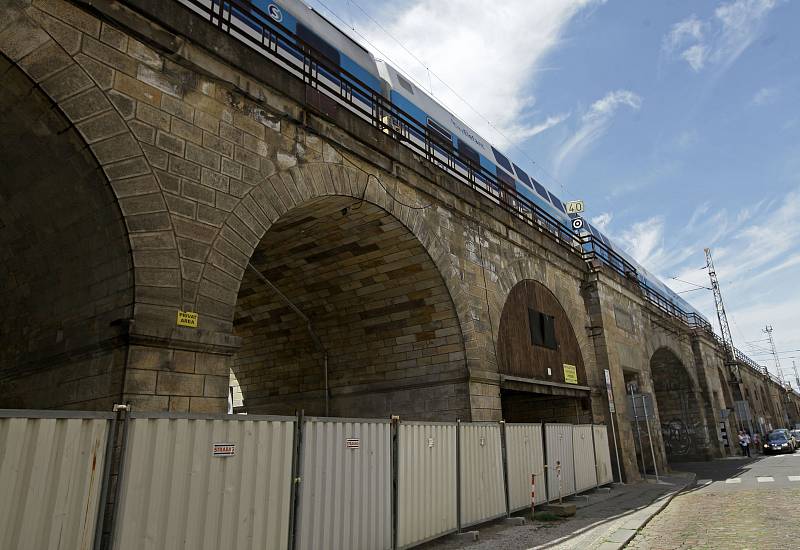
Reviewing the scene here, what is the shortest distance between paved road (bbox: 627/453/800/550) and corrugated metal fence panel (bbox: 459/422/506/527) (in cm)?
209

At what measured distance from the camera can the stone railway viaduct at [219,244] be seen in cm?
570

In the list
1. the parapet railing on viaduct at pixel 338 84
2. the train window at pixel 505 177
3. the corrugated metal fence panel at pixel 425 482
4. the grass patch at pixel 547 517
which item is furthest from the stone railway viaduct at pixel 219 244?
the train window at pixel 505 177

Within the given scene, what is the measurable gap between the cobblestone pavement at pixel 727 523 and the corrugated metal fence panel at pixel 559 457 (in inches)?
73.1

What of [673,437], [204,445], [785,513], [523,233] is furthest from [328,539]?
[673,437]

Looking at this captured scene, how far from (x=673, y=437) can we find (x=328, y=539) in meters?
27.1

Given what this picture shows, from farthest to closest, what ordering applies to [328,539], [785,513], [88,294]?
[785,513] → [88,294] → [328,539]

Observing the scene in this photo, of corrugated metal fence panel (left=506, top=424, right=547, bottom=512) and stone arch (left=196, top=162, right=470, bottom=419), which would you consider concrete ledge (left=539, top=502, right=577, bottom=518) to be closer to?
corrugated metal fence panel (left=506, top=424, right=547, bottom=512)

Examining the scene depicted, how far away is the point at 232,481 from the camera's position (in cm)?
477

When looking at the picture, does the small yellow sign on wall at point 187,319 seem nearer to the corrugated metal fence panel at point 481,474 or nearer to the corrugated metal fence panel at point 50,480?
the corrugated metal fence panel at point 50,480

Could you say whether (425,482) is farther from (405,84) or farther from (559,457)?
(405,84)

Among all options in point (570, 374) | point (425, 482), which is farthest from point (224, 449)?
point (570, 374)

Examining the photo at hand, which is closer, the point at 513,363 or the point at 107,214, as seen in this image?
the point at 107,214

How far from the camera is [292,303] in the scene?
478 inches

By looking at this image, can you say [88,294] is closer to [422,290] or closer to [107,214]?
[107,214]
